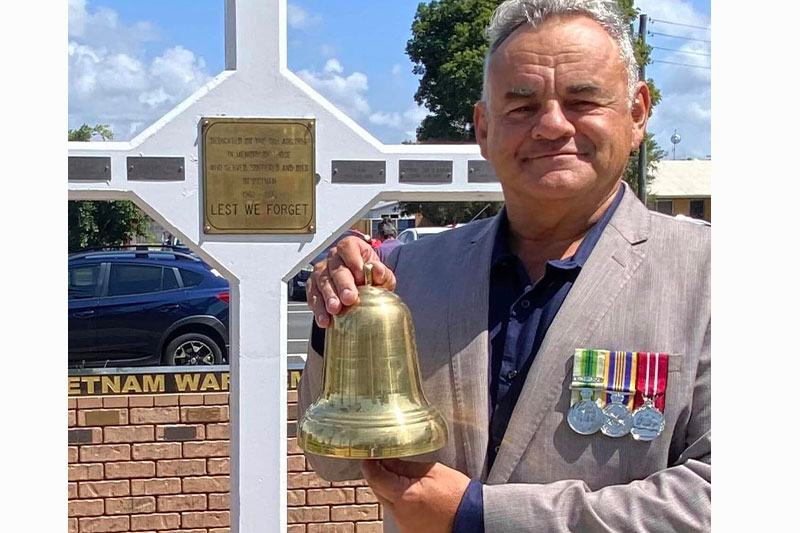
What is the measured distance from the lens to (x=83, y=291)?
8.79m

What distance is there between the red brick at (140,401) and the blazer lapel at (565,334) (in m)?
3.09

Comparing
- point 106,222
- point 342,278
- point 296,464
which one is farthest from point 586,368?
point 106,222

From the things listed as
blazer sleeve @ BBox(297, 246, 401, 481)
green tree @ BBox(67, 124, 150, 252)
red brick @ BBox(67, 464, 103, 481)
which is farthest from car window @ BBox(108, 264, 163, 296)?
green tree @ BBox(67, 124, 150, 252)

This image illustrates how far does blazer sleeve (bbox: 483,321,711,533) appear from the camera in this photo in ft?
5.04

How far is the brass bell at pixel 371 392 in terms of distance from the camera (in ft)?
5.36

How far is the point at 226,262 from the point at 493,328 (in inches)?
77.6

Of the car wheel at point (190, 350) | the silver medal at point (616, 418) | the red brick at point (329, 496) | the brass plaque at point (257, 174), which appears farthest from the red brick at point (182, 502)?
the car wheel at point (190, 350)

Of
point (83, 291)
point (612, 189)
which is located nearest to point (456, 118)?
point (83, 291)

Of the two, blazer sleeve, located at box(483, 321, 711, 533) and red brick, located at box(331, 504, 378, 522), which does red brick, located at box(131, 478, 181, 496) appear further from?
blazer sleeve, located at box(483, 321, 711, 533)

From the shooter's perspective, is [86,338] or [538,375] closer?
[538,375]

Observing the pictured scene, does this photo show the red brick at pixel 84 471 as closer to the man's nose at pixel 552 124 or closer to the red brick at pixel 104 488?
the red brick at pixel 104 488

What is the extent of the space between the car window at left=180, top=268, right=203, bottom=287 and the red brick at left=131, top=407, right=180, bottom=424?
473 cm

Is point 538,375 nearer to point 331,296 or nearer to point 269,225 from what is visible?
point 331,296

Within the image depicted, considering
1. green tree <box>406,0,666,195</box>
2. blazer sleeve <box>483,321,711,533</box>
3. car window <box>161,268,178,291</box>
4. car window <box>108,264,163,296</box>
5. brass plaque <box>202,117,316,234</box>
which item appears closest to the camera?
blazer sleeve <box>483,321,711,533</box>
